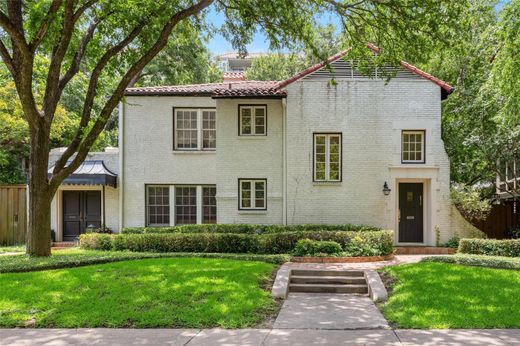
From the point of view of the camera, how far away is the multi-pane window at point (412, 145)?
16.7 m

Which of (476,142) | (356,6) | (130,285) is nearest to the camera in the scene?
(130,285)

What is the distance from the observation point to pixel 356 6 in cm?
1204

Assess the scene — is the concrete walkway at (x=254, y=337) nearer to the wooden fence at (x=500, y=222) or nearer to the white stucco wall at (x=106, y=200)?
the white stucco wall at (x=106, y=200)

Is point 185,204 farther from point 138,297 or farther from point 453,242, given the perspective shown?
point 453,242

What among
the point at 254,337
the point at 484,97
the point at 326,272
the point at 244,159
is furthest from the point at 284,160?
the point at 254,337

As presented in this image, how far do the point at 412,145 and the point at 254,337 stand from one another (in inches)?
487

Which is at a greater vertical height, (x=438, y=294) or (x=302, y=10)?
(x=302, y=10)

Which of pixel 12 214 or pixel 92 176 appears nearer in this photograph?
pixel 92 176

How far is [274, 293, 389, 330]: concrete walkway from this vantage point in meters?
7.21

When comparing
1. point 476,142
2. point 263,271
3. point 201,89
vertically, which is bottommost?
point 263,271

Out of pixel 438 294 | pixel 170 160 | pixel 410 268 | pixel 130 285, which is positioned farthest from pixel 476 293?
pixel 170 160

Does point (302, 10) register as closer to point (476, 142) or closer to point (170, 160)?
point (170, 160)

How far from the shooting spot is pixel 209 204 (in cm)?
1872

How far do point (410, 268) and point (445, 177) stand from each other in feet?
22.4
